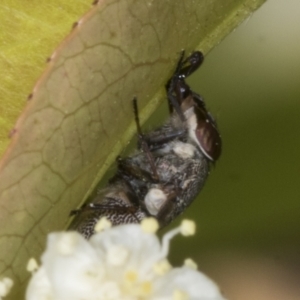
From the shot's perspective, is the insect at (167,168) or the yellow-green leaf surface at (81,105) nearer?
the yellow-green leaf surface at (81,105)

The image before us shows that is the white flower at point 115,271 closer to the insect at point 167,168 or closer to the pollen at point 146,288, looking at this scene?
the pollen at point 146,288

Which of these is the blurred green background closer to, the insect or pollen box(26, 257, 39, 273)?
the insect

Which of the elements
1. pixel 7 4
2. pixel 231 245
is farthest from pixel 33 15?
pixel 231 245

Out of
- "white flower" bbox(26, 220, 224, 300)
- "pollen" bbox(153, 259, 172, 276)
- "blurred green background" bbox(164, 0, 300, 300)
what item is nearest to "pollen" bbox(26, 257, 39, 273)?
"white flower" bbox(26, 220, 224, 300)

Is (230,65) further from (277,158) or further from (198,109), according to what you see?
(198,109)

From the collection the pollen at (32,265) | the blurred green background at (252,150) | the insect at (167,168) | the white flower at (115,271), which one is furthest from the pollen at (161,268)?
the blurred green background at (252,150)

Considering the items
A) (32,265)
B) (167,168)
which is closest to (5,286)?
(32,265)

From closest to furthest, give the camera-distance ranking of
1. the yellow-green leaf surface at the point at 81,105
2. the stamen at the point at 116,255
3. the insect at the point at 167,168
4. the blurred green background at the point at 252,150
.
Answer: the yellow-green leaf surface at the point at 81,105 < the stamen at the point at 116,255 < the insect at the point at 167,168 < the blurred green background at the point at 252,150
